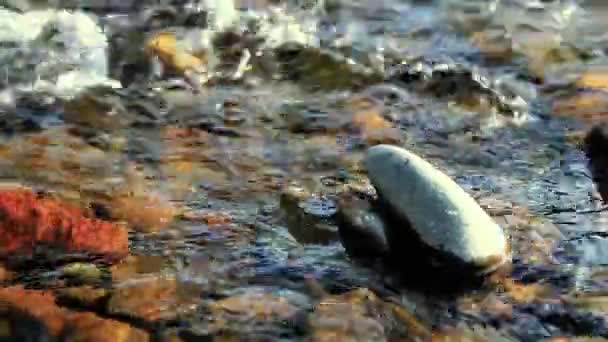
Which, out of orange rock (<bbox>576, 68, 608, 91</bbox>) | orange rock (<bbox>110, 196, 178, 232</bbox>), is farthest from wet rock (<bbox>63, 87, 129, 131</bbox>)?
orange rock (<bbox>576, 68, 608, 91</bbox>)

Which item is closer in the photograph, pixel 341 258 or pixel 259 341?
pixel 259 341

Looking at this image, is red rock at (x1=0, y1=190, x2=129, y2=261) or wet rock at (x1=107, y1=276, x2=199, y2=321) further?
red rock at (x1=0, y1=190, x2=129, y2=261)

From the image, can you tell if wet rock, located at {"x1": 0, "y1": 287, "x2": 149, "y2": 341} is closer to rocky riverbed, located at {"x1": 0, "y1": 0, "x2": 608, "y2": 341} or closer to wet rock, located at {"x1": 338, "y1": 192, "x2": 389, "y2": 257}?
rocky riverbed, located at {"x1": 0, "y1": 0, "x2": 608, "y2": 341}

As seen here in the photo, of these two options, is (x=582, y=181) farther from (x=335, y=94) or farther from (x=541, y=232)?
(x=335, y=94)

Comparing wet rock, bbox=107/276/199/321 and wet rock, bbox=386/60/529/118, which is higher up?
wet rock, bbox=386/60/529/118

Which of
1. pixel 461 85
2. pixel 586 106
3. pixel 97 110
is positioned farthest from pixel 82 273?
pixel 586 106

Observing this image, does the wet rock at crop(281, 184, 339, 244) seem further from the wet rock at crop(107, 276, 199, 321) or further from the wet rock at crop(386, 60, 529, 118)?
the wet rock at crop(386, 60, 529, 118)

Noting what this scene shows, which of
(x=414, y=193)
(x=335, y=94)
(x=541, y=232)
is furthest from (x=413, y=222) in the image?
(x=335, y=94)

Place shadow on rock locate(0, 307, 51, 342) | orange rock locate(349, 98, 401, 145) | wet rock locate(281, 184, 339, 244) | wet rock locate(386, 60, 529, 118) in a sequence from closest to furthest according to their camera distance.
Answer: shadow on rock locate(0, 307, 51, 342) < wet rock locate(281, 184, 339, 244) < orange rock locate(349, 98, 401, 145) < wet rock locate(386, 60, 529, 118)

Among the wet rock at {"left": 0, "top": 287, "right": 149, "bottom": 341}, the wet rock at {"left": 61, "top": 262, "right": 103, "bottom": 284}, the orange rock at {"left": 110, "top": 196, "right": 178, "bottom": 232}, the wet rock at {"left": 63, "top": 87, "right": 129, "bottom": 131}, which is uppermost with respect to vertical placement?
the wet rock at {"left": 63, "top": 87, "right": 129, "bottom": 131}

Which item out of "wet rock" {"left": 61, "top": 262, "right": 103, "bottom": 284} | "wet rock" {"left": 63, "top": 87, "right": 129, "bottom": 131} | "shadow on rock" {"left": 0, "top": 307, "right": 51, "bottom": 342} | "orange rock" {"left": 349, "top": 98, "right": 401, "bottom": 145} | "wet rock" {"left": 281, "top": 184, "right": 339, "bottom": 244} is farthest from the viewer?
"wet rock" {"left": 63, "top": 87, "right": 129, "bottom": 131}
